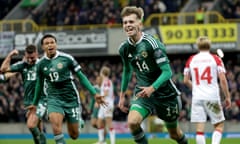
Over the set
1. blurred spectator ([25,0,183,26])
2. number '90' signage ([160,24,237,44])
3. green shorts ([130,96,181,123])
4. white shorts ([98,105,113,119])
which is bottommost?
white shorts ([98,105,113,119])

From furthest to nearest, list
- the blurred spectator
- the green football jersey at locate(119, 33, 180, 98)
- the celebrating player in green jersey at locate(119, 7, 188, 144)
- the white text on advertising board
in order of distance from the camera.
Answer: the blurred spectator < the white text on advertising board < the green football jersey at locate(119, 33, 180, 98) < the celebrating player in green jersey at locate(119, 7, 188, 144)

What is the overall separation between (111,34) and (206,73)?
2179cm

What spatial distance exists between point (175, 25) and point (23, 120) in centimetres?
813

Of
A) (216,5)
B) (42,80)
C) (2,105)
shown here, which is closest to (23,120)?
(2,105)

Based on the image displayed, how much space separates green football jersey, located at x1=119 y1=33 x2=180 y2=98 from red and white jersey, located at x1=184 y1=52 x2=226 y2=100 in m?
1.38

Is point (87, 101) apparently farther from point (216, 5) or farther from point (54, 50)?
point (54, 50)

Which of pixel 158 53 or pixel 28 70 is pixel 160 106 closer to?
pixel 158 53

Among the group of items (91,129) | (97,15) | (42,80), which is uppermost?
Result: (97,15)

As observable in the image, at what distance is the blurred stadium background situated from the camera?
32906mm

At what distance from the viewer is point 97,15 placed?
120ft

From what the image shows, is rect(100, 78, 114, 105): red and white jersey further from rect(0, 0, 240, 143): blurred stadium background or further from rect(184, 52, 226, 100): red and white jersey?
rect(184, 52, 226, 100): red and white jersey

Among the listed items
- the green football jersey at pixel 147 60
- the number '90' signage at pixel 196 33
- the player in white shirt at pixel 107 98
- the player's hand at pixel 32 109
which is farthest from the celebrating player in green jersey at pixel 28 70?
the number '90' signage at pixel 196 33

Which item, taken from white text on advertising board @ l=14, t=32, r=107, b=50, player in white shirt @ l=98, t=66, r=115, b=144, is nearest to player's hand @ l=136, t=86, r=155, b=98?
player in white shirt @ l=98, t=66, r=115, b=144

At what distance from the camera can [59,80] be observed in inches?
539
